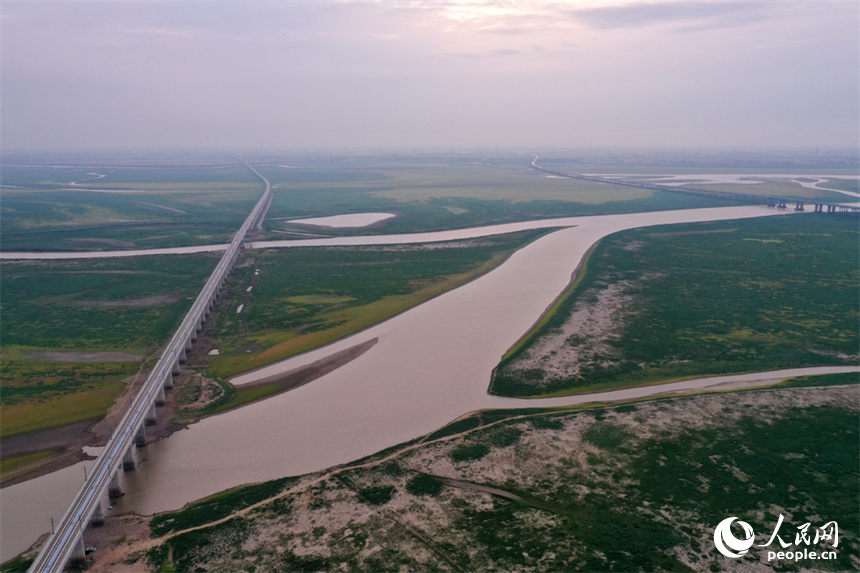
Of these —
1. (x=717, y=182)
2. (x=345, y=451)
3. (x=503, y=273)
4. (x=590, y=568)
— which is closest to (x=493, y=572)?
(x=590, y=568)

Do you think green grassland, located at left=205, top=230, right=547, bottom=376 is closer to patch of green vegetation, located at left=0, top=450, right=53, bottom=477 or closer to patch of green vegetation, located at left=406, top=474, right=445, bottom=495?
patch of green vegetation, located at left=0, top=450, right=53, bottom=477

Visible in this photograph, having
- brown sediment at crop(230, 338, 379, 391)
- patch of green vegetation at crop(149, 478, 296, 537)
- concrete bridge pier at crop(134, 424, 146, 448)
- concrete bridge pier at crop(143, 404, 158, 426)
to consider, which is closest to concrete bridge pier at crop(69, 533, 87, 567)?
patch of green vegetation at crop(149, 478, 296, 537)

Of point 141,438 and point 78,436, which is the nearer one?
point 141,438

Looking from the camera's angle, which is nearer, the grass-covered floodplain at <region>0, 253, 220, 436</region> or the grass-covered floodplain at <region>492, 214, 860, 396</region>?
the grass-covered floodplain at <region>0, 253, 220, 436</region>

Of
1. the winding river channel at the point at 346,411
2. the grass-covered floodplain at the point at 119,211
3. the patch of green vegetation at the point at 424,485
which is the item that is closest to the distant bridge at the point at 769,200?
the winding river channel at the point at 346,411

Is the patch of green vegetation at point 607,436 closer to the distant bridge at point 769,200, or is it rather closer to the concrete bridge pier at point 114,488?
the concrete bridge pier at point 114,488

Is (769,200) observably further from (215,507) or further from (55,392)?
(55,392)

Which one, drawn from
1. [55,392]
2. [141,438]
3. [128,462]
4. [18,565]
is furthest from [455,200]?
[18,565]
